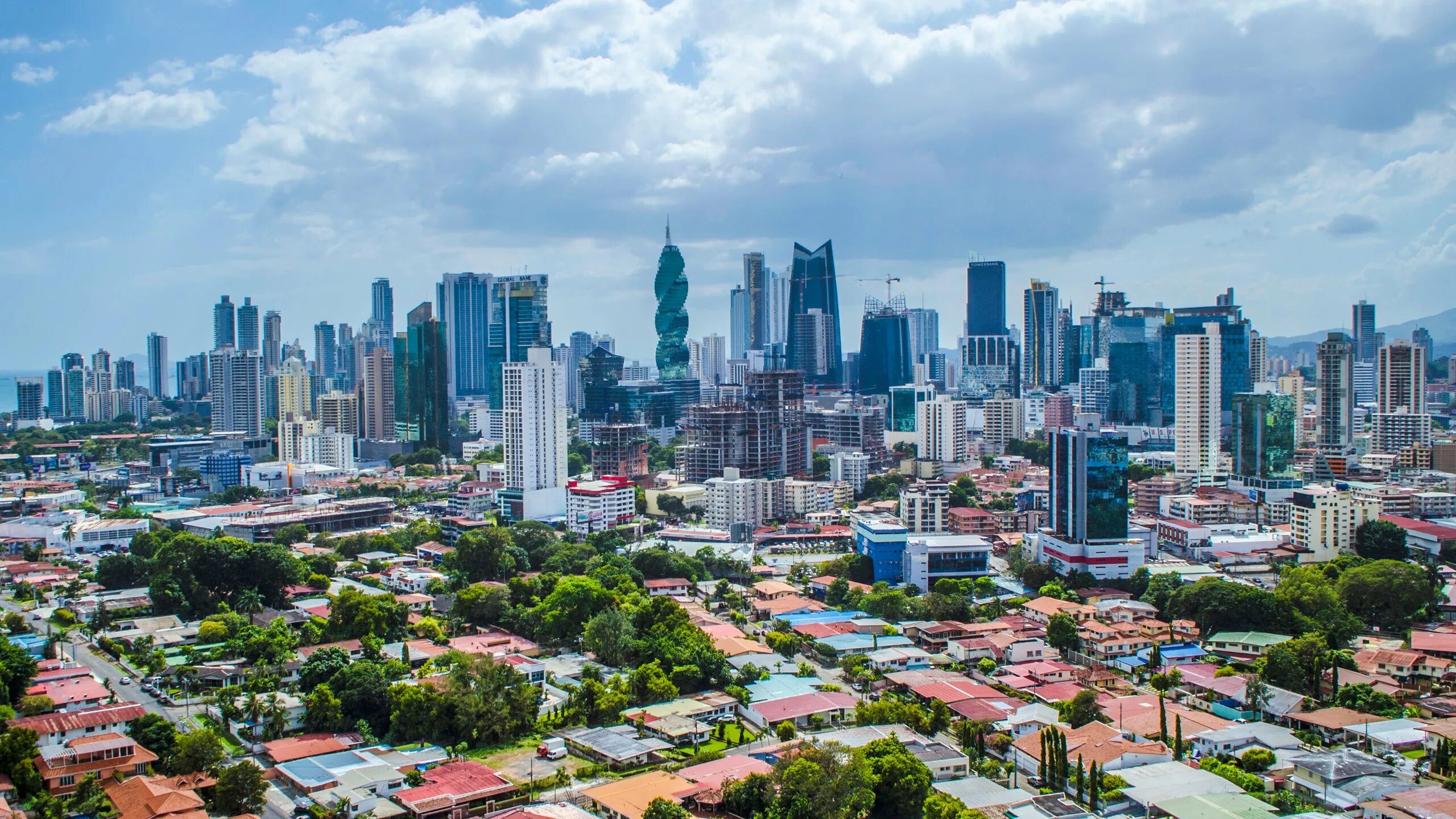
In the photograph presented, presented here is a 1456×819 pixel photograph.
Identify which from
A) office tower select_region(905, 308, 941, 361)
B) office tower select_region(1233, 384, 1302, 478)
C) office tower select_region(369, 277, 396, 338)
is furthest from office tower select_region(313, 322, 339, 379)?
office tower select_region(1233, 384, 1302, 478)

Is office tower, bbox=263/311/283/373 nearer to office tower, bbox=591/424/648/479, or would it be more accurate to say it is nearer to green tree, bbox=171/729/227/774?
office tower, bbox=591/424/648/479

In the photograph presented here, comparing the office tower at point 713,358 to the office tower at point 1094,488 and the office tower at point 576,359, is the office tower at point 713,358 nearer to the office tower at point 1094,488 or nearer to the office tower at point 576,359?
the office tower at point 576,359

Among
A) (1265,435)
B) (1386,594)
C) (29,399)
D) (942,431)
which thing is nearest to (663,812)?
(1386,594)

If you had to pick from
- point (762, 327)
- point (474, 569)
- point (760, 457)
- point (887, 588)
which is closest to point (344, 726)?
point (474, 569)

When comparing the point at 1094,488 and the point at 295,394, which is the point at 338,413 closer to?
the point at 295,394

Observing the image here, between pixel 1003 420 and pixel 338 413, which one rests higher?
pixel 338 413

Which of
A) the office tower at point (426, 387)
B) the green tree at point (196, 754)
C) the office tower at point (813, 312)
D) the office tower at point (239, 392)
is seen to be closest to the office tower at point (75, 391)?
the office tower at point (239, 392)
